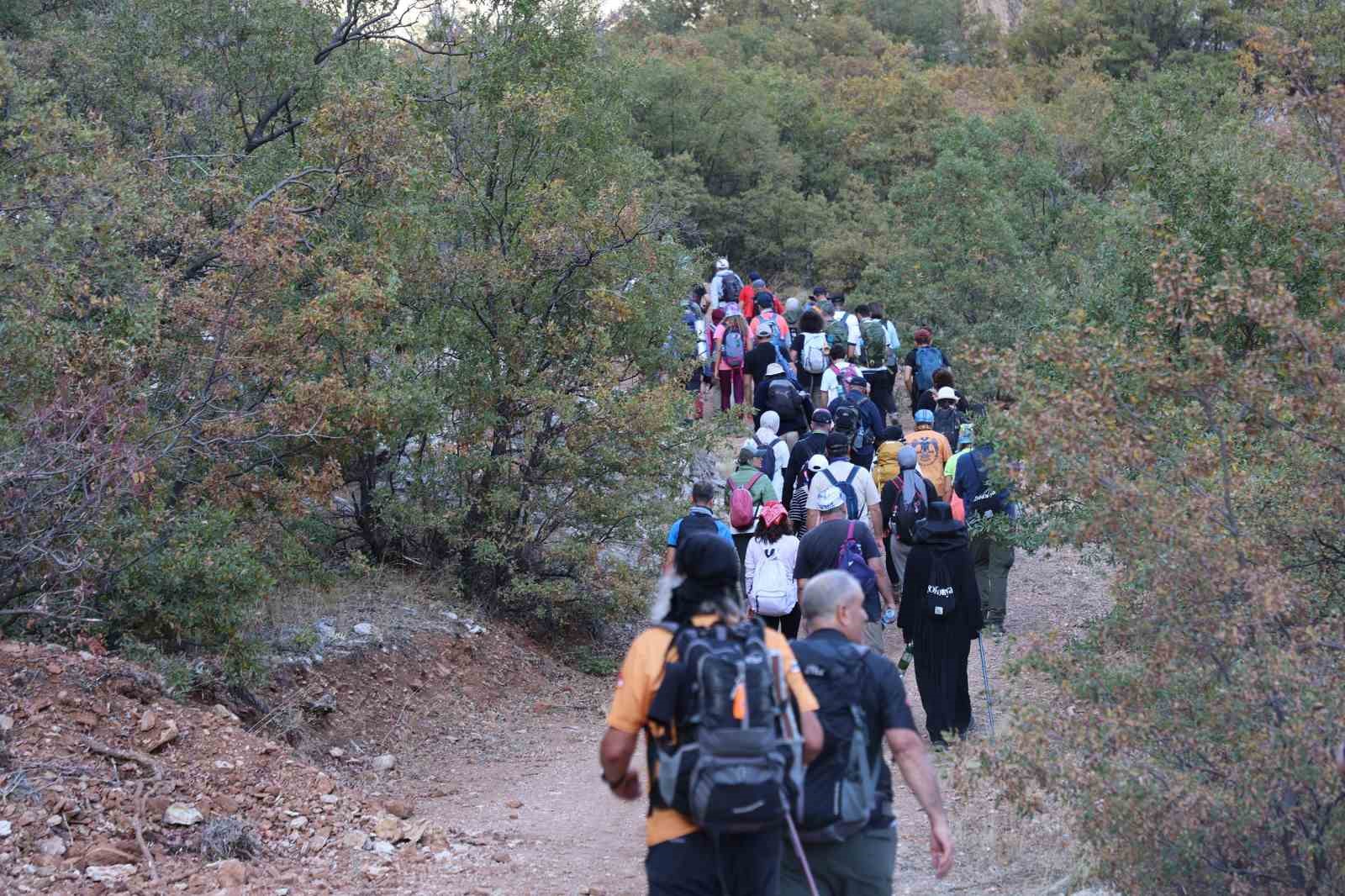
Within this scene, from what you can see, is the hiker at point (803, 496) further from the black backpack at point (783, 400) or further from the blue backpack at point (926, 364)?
the blue backpack at point (926, 364)

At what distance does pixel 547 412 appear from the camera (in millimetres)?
12047

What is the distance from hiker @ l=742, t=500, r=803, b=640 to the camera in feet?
31.5

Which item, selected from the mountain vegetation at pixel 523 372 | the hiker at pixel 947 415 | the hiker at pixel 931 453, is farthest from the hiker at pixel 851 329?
the hiker at pixel 931 453

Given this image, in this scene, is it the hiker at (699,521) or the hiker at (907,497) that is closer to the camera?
the hiker at (699,521)

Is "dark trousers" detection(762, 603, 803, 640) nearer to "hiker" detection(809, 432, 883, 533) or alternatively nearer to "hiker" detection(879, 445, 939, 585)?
"hiker" detection(809, 432, 883, 533)

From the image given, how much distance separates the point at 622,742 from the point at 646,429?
7.53m

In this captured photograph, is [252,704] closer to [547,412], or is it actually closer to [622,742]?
[547,412]

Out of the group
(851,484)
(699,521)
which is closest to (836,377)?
(851,484)

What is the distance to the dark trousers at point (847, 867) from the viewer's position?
15.6 ft

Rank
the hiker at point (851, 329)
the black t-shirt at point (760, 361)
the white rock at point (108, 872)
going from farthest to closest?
the hiker at point (851, 329) → the black t-shirt at point (760, 361) → the white rock at point (108, 872)

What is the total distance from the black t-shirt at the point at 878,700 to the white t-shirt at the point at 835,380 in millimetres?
10704

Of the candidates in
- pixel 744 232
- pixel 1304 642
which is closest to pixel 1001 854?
pixel 1304 642

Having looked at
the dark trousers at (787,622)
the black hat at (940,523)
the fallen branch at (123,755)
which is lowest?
the fallen branch at (123,755)

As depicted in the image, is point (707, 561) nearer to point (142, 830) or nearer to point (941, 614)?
point (142, 830)
